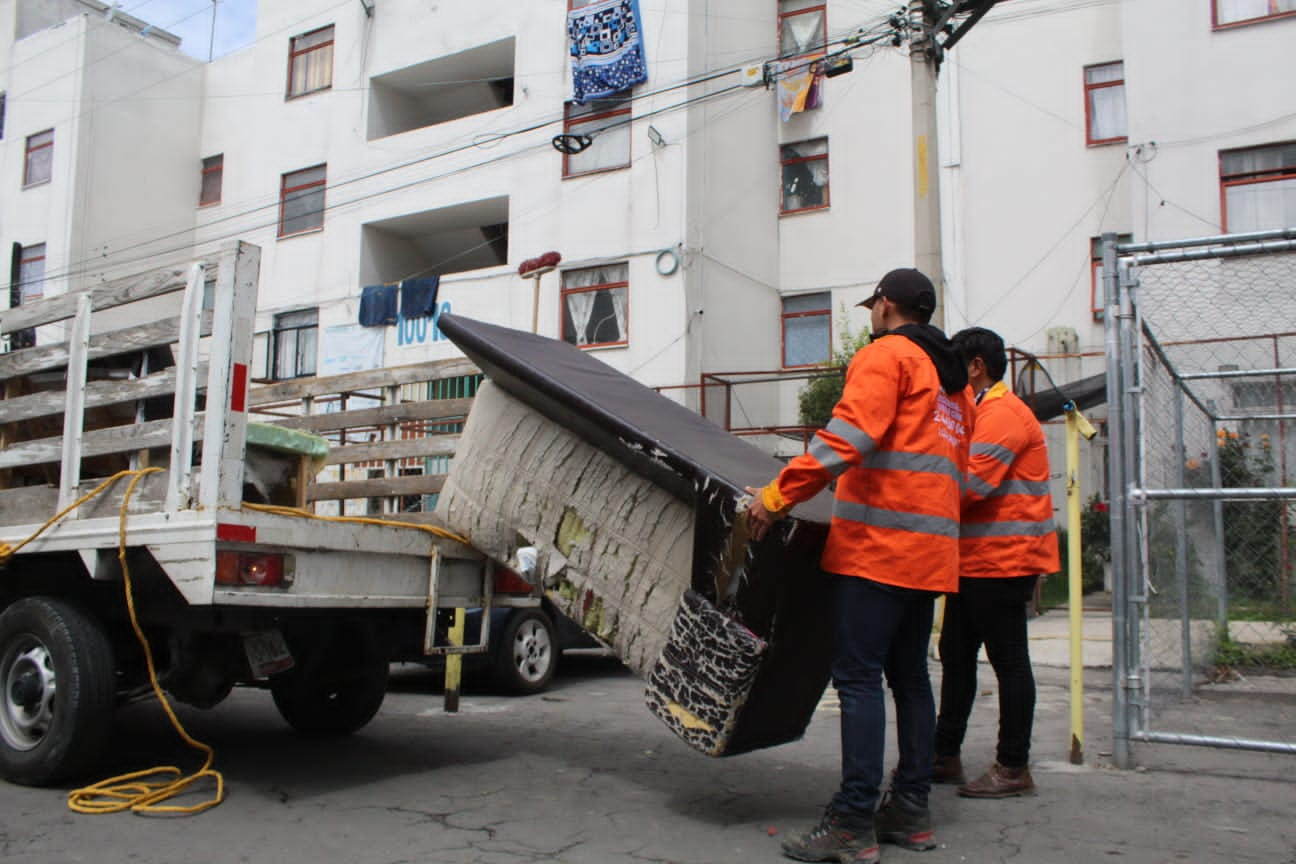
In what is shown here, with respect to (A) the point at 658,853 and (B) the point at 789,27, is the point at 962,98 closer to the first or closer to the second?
(B) the point at 789,27

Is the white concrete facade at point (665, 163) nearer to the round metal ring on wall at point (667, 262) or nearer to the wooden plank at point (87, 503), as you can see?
the round metal ring on wall at point (667, 262)

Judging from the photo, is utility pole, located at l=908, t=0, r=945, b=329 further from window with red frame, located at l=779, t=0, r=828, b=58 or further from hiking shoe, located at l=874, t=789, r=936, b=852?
hiking shoe, located at l=874, t=789, r=936, b=852

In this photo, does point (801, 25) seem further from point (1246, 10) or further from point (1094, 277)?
point (1246, 10)

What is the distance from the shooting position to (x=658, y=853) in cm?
338

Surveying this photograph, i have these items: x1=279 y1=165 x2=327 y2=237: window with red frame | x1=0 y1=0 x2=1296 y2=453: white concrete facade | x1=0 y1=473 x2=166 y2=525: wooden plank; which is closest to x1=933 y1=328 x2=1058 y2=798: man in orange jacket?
x1=0 y1=473 x2=166 y2=525: wooden plank

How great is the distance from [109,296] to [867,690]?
352 cm

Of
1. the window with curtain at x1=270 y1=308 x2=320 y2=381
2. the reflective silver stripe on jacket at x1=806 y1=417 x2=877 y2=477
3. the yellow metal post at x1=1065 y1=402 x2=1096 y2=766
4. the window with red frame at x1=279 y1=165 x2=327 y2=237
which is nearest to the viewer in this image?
the reflective silver stripe on jacket at x1=806 y1=417 x2=877 y2=477

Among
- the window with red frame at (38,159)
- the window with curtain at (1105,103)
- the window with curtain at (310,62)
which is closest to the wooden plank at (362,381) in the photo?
A: the window with curtain at (1105,103)

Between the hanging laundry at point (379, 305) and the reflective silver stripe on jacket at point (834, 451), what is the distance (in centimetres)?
1710

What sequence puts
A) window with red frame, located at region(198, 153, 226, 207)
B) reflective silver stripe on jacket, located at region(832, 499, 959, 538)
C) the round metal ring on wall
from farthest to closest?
window with red frame, located at region(198, 153, 226, 207) < the round metal ring on wall < reflective silver stripe on jacket, located at region(832, 499, 959, 538)

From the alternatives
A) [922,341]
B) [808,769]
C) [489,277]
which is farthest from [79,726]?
[489,277]

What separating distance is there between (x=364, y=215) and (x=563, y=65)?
5073 millimetres

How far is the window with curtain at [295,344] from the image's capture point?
2069 centimetres

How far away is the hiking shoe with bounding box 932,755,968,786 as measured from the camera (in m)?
4.31
